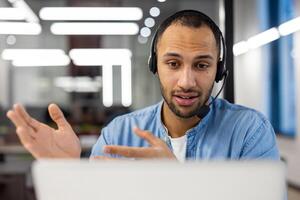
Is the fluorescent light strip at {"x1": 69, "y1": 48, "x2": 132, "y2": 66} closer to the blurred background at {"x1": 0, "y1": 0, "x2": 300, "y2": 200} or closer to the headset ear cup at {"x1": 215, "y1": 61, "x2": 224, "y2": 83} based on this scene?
the blurred background at {"x1": 0, "y1": 0, "x2": 300, "y2": 200}

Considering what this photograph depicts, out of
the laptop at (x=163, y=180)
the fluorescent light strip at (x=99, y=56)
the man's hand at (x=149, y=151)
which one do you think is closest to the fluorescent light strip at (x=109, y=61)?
the fluorescent light strip at (x=99, y=56)

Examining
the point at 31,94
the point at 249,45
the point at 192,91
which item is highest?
the point at 249,45

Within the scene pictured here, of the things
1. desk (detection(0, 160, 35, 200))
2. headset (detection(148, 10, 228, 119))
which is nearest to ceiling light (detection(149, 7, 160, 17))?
headset (detection(148, 10, 228, 119))

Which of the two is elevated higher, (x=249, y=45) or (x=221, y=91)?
(x=249, y=45)

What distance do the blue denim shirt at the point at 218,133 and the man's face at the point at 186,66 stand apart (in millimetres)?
59

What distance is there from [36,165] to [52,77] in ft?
9.28

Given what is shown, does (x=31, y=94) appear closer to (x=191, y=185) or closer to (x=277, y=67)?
(x=277, y=67)

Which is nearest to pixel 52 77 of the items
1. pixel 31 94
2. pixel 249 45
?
pixel 31 94

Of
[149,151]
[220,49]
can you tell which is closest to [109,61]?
[220,49]

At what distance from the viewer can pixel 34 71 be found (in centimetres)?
294

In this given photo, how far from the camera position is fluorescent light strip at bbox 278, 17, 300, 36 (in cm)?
186

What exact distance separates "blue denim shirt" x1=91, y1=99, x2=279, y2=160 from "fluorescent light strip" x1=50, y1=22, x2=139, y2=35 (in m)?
0.83

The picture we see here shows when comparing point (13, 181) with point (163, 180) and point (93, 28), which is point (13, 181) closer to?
point (93, 28)

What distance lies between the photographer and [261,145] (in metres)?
1.15
